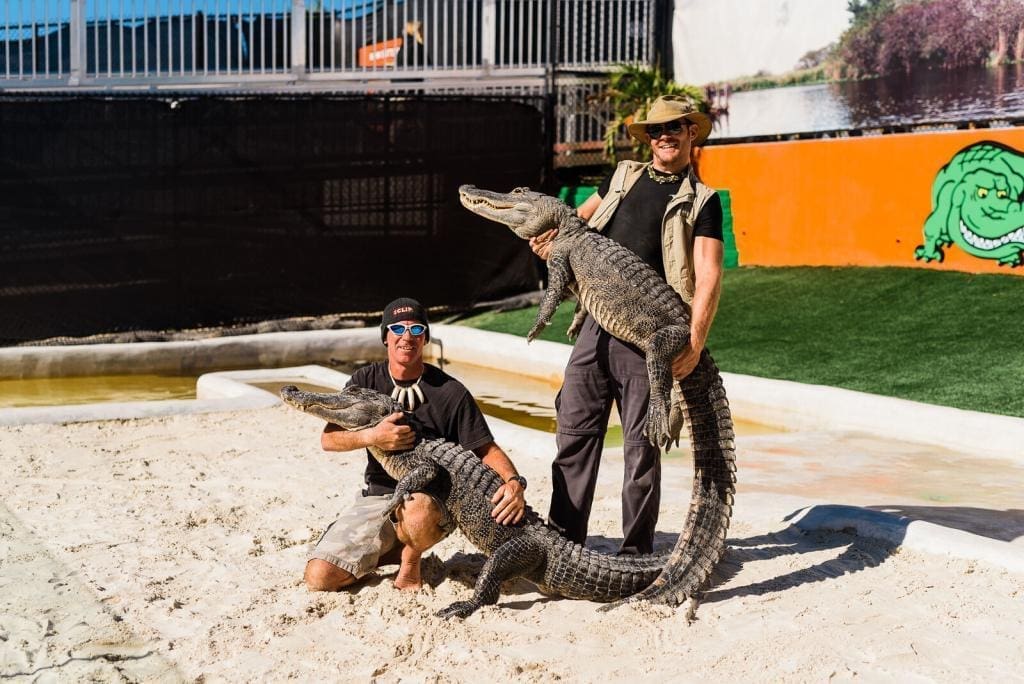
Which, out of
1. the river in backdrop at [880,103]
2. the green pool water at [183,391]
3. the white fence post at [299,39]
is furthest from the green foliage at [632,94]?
the green pool water at [183,391]

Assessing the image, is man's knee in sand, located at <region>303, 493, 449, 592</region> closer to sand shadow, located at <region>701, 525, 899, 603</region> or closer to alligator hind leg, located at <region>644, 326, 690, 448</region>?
alligator hind leg, located at <region>644, 326, 690, 448</region>

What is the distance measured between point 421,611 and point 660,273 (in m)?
1.47

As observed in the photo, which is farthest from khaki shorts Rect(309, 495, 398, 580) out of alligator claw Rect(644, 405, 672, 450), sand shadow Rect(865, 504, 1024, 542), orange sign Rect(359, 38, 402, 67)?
orange sign Rect(359, 38, 402, 67)

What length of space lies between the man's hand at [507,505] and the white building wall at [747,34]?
1145 centimetres

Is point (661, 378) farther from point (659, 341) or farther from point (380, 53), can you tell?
point (380, 53)

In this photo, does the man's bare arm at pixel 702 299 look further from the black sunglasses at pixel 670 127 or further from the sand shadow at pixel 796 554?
the sand shadow at pixel 796 554

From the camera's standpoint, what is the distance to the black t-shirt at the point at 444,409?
4234mm

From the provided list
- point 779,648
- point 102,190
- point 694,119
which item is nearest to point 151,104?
point 102,190

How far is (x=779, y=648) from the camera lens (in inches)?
144

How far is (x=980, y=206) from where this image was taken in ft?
36.8

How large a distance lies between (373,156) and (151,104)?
7.86 feet

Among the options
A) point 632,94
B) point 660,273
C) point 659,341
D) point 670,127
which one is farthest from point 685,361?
point 632,94

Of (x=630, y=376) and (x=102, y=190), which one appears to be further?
(x=102, y=190)

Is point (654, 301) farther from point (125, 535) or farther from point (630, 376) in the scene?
point (125, 535)
